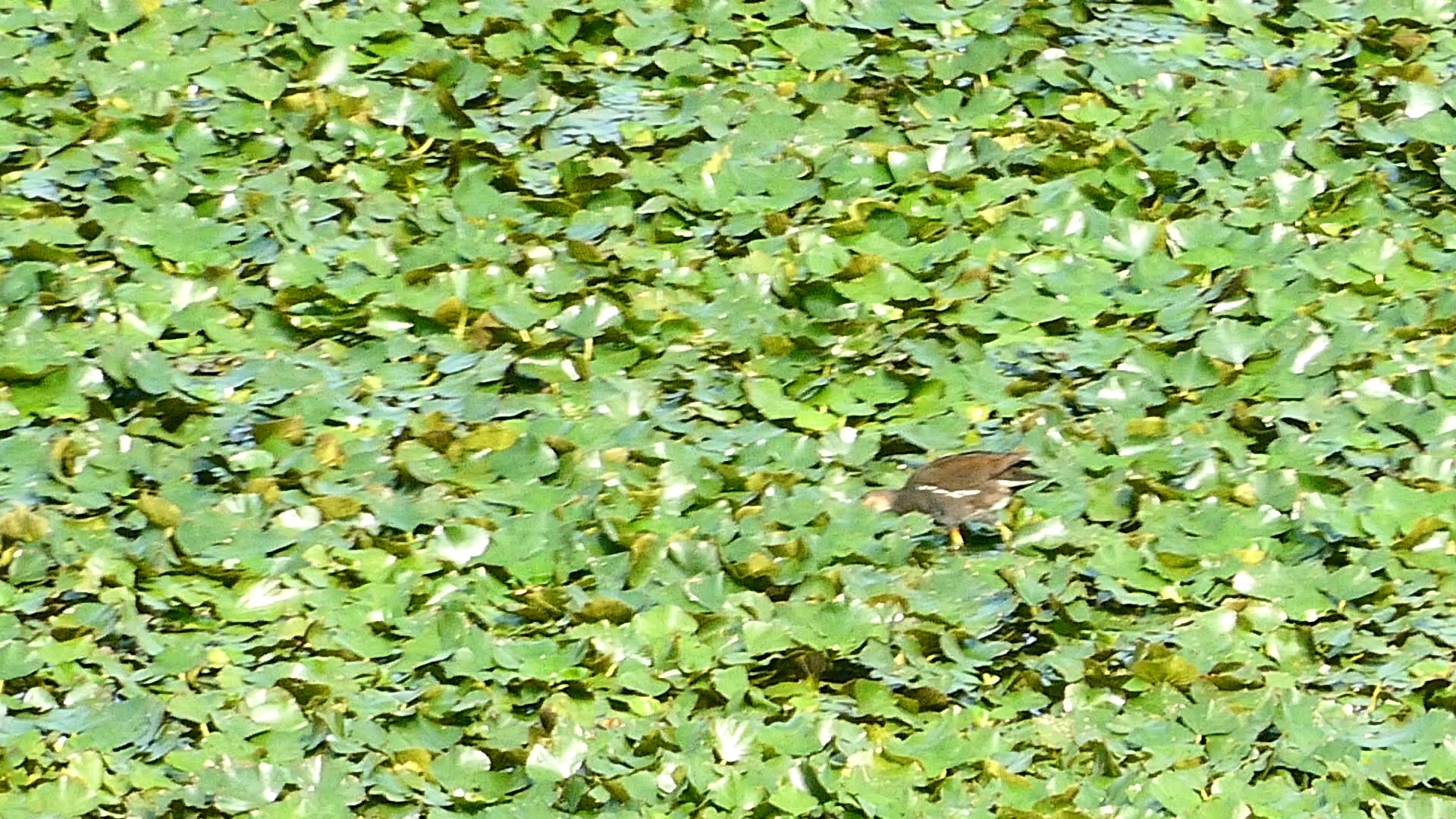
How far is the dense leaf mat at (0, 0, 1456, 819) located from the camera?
2.37m

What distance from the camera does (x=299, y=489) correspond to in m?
2.69

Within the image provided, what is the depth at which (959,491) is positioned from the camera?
2.70 m

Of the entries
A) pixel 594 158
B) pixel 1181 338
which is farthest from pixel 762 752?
pixel 594 158

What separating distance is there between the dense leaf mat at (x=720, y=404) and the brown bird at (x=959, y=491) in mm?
33

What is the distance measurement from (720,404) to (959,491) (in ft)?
1.21

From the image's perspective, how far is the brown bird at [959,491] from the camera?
268cm

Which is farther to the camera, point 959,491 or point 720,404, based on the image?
point 720,404

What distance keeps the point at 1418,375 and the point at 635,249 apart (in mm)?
1100

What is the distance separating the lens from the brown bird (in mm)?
2676

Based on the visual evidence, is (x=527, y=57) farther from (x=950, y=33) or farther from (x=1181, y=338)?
(x=1181, y=338)

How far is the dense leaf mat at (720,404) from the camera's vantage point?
2.37m

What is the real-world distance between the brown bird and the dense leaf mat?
0.03 metres

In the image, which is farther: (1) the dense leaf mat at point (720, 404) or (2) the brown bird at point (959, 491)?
(2) the brown bird at point (959, 491)

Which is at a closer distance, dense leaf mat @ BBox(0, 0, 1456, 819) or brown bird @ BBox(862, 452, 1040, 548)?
dense leaf mat @ BBox(0, 0, 1456, 819)
